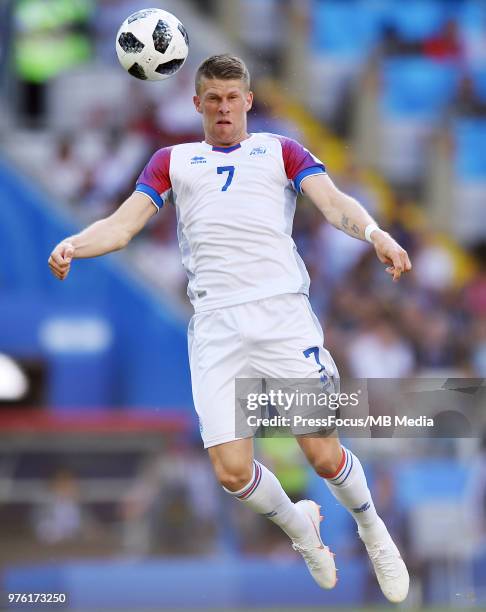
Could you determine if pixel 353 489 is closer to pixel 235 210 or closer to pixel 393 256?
pixel 393 256

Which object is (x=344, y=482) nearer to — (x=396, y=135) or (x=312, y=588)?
(x=312, y=588)

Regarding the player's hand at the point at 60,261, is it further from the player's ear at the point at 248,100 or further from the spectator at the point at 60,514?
the spectator at the point at 60,514

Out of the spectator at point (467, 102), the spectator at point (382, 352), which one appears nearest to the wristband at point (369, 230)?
the spectator at point (382, 352)

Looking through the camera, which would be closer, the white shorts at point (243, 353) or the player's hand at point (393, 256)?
the player's hand at point (393, 256)

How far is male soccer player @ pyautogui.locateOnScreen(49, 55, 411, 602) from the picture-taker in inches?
273

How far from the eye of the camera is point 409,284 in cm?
1383

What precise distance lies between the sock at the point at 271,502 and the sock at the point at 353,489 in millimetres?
233

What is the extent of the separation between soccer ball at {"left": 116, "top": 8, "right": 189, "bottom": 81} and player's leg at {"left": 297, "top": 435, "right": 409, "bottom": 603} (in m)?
2.00

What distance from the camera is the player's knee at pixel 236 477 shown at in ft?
22.7

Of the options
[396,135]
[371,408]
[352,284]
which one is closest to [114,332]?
[352,284]

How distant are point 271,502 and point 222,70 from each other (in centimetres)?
211

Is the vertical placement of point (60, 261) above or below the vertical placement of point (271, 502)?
above

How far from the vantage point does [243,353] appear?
22.9 ft
